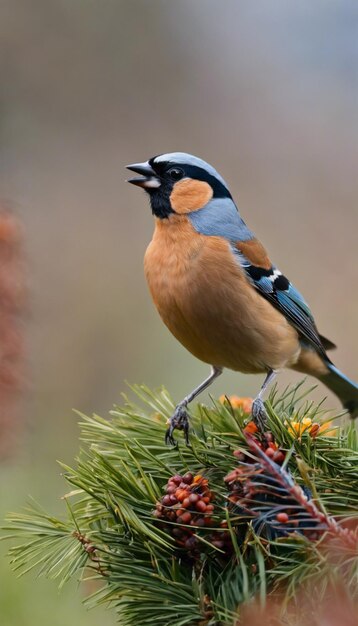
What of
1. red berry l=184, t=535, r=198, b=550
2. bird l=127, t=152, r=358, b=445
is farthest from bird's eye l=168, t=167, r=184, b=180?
red berry l=184, t=535, r=198, b=550

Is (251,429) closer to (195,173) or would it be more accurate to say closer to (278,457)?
(278,457)

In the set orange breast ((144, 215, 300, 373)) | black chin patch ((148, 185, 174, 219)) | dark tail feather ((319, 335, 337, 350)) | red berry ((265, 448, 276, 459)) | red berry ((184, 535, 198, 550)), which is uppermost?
black chin patch ((148, 185, 174, 219))

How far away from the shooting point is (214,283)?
277 cm

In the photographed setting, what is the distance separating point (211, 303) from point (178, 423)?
91cm

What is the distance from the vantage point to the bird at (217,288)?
2.73m

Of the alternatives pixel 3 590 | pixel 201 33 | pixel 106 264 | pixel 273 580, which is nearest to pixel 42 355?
pixel 106 264

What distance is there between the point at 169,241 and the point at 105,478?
1.45 m

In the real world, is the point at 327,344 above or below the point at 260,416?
above

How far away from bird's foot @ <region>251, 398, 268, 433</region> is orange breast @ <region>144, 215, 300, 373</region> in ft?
2.85

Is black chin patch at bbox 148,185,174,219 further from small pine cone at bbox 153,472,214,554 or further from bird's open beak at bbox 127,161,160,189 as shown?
small pine cone at bbox 153,472,214,554

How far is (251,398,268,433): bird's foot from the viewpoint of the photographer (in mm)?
1660

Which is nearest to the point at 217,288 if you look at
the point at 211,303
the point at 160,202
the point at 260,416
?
the point at 211,303

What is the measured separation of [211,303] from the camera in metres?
2.73

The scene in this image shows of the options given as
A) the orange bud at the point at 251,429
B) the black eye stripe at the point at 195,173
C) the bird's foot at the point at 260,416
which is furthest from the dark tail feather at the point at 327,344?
the orange bud at the point at 251,429
